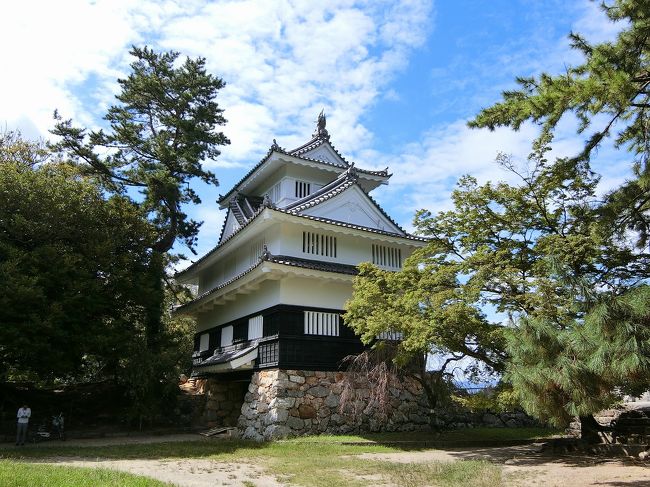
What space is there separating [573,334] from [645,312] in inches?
43.6

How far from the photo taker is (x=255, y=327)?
18.6 m

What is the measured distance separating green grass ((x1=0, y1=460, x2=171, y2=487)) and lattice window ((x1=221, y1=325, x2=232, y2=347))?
36.2 ft

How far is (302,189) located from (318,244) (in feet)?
15.1

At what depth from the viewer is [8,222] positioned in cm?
1652

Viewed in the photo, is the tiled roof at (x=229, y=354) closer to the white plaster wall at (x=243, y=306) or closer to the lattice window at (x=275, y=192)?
the white plaster wall at (x=243, y=306)

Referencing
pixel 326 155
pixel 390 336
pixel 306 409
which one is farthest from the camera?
pixel 326 155

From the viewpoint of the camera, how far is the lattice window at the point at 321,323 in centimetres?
1727

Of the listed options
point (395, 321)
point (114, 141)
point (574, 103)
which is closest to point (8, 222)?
point (114, 141)

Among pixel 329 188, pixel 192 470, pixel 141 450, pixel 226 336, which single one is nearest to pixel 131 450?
pixel 141 450

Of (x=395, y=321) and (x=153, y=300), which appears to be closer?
(x=395, y=321)

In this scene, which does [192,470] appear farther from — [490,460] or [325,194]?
[325,194]

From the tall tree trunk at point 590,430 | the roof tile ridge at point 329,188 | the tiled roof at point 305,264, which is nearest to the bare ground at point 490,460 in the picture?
the tall tree trunk at point 590,430

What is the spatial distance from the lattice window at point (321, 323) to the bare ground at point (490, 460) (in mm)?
5100

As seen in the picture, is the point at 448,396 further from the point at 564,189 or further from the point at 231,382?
the point at 231,382
